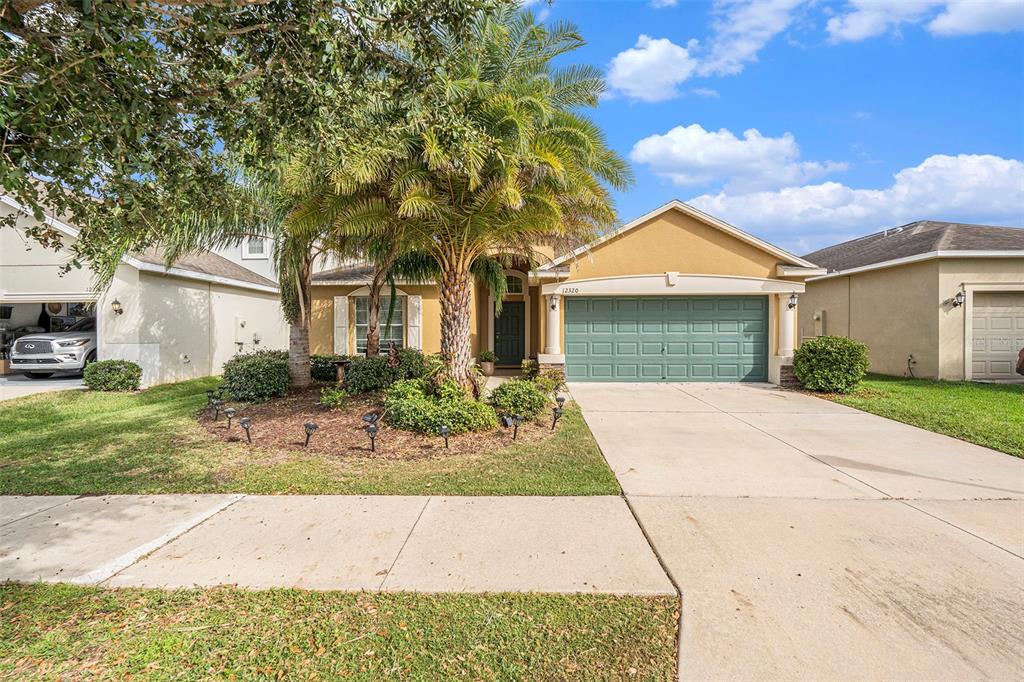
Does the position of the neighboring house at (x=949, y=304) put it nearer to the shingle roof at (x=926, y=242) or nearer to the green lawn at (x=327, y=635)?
the shingle roof at (x=926, y=242)

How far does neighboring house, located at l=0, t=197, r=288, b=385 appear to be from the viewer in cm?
1205

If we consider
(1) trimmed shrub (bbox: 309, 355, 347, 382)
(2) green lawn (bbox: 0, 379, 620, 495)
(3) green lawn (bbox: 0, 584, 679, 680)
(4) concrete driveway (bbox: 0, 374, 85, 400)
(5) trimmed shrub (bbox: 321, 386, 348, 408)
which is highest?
(1) trimmed shrub (bbox: 309, 355, 347, 382)

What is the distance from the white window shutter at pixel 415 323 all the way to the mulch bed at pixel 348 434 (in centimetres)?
502

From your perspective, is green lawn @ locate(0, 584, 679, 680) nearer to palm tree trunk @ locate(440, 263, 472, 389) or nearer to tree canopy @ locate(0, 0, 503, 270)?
tree canopy @ locate(0, 0, 503, 270)

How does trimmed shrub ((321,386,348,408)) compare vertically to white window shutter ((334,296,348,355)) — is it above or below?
below

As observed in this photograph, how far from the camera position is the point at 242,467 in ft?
19.1

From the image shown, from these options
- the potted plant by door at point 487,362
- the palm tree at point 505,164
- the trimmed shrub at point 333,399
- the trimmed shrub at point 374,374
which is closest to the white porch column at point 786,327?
the palm tree at point 505,164

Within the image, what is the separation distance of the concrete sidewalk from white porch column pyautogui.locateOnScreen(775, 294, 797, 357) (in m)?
9.70

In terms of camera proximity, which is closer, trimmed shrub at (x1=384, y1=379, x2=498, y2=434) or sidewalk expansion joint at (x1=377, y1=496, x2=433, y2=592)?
sidewalk expansion joint at (x1=377, y1=496, x2=433, y2=592)

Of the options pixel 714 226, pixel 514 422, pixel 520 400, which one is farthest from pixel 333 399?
pixel 714 226

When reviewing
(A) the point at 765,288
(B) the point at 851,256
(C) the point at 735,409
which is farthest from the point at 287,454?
(B) the point at 851,256

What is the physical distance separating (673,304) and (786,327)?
2.93 metres

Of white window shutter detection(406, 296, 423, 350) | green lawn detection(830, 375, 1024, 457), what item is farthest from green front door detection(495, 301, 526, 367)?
green lawn detection(830, 375, 1024, 457)

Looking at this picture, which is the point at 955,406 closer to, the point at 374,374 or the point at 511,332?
the point at 511,332
